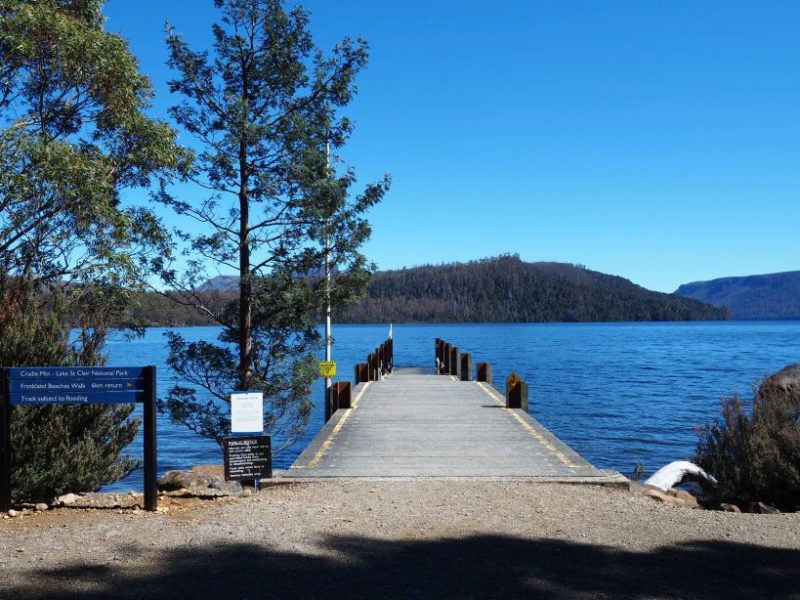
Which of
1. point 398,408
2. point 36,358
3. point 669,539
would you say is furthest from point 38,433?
point 398,408

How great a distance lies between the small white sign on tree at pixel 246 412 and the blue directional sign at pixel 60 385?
6.80ft

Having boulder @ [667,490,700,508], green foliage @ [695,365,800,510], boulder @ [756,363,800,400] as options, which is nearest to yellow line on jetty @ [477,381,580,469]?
boulder @ [667,490,700,508]

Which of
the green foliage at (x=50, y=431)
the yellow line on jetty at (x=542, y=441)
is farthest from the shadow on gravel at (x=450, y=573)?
the yellow line on jetty at (x=542, y=441)

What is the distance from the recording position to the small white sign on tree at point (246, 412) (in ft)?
32.0

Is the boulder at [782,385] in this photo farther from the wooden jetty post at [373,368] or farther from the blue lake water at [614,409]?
the wooden jetty post at [373,368]

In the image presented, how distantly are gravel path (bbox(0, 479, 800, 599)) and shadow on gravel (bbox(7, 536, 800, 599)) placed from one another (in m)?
0.01

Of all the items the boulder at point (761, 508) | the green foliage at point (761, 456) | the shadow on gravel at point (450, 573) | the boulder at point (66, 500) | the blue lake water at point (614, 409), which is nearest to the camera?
the shadow on gravel at point (450, 573)

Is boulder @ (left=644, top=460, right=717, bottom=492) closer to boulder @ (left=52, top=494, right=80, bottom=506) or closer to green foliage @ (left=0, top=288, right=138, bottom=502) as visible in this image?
green foliage @ (left=0, top=288, right=138, bottom=502)

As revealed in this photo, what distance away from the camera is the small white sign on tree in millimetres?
9758

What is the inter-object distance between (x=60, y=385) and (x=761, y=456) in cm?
936

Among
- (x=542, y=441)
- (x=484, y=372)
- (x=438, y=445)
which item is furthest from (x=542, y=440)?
(x=484, y=372)

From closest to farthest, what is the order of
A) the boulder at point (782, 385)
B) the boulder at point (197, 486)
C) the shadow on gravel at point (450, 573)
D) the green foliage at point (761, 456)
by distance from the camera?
the shadow on gravel at point (450, 573) → the boulder at point (197, 486) → the green foliage at point (761, 456) → the boulder at point (782, 385)

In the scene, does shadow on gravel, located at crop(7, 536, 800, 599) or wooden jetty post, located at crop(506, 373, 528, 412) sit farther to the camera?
wooden jetty post, located at crop(506, 373, 528, 412)

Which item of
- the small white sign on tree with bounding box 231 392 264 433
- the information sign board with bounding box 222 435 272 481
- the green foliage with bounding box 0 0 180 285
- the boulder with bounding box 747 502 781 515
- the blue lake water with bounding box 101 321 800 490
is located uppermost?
the green foliage with bounding box 0 0 180 285
